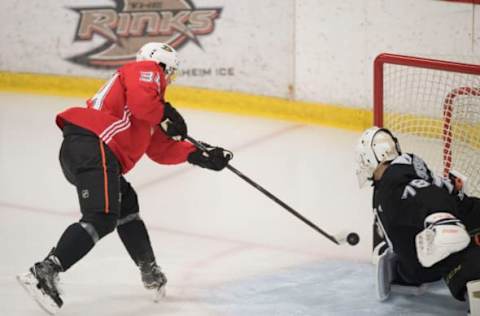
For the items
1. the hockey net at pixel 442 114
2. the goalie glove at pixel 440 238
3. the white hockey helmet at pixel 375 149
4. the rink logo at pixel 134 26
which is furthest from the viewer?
the rink logo at pixel 134 26

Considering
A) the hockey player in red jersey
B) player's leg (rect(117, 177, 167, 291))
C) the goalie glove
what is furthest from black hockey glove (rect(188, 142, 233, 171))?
the goalie glove

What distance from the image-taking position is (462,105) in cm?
452

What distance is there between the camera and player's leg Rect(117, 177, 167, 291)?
4.24 metres

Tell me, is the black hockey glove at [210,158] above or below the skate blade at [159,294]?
above

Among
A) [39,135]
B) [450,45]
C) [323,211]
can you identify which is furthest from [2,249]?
[450,45]

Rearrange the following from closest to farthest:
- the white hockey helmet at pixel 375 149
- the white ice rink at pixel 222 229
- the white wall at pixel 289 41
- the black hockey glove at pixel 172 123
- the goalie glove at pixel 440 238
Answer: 1. the goalie glove at pixel 440 238
2. the white hockey helmet at pixel 375 149
3. the black hockey glove at pixel 172 123
4. the white ice rink at pixel 222 229
5. the white wall at pixel 289 41

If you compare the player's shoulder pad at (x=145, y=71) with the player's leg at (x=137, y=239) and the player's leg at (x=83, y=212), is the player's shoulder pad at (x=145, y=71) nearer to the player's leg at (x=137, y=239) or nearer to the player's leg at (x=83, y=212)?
the player's leg at (x=83, y=212)

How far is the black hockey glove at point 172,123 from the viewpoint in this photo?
4102 mm

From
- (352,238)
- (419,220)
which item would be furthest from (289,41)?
(419,220)

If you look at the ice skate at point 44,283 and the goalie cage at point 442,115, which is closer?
the ice skate at point 44,283

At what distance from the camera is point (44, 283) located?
384 centimetres

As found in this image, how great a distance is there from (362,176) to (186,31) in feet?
11.5

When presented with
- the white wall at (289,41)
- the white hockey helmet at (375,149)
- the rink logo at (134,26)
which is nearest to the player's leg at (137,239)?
the white hockey helmet at (375,149)

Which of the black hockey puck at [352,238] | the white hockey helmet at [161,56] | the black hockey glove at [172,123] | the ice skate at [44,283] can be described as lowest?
the black hockey puck at [352,238]
